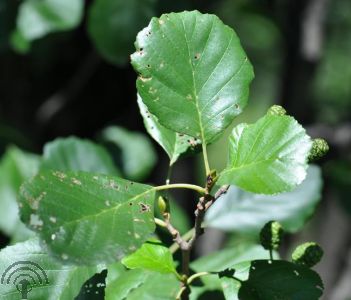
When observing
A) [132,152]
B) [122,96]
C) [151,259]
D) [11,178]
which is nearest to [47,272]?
[151,259]

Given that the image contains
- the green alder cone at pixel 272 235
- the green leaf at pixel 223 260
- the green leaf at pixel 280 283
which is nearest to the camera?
the green leaf at pixel 280 283

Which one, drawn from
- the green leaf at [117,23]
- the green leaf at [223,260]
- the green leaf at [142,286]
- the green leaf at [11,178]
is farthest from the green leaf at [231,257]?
the green leaf at [117,23]

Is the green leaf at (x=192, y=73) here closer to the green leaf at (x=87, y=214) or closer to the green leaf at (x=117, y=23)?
the green leaf at (x=87, y=214)

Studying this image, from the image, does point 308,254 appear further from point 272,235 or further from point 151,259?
point 151,259

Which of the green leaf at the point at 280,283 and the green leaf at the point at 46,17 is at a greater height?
the green leaf at the point at 46,17

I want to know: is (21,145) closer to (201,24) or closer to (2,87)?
(2,87)

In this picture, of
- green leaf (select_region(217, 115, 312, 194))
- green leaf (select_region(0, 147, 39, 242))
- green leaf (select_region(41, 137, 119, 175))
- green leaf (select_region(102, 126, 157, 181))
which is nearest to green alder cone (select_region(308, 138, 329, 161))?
green leaf (select_region(217, 115, 312, 194))
